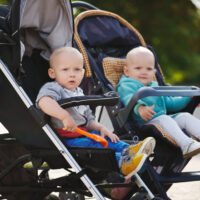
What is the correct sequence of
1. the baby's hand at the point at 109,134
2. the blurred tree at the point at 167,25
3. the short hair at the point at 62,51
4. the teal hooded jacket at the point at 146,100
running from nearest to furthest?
the baby's hand at the point at 109,134 < the short hair at the point at 62,51 < the teal hooded jacket at the point at 146,100 < the blurred tree at the point at 167,25

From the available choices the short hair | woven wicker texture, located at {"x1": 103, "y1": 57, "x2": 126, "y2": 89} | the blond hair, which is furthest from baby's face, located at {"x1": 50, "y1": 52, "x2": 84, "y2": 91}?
the blond hair

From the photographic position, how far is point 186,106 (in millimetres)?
3646

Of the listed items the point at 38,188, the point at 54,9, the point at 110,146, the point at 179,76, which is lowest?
the point at 179,76

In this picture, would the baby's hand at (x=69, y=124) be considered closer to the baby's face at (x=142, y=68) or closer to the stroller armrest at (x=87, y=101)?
the stroller armrest at (x=87, y=101)

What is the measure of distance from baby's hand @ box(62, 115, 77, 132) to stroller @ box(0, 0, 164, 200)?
0.07 m

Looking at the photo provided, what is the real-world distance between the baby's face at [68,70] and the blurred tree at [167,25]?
13.7m

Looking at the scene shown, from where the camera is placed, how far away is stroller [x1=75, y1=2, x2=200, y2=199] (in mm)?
3051

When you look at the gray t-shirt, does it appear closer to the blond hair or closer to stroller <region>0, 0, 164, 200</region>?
stroller <region>0, 0, 164, 200</region>

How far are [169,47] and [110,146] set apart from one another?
14692 mm

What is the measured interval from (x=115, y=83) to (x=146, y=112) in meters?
0.46

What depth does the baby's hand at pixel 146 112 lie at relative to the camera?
10.7 ft

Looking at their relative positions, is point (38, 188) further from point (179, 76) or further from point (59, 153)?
point (179, 76)

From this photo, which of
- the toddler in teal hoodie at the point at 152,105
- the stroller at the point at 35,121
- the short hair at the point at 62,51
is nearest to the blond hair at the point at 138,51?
the toddler in teal hoodie at the point at 152,105

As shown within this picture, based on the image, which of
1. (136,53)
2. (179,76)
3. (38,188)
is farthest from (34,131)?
(179,76)
